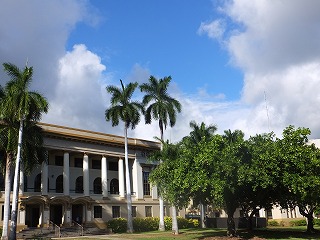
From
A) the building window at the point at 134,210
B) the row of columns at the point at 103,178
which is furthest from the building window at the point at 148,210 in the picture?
the building window at the point at 134,210

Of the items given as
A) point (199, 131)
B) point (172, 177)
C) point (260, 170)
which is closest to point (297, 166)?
point (260, 170)

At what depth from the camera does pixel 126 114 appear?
45.6 metres

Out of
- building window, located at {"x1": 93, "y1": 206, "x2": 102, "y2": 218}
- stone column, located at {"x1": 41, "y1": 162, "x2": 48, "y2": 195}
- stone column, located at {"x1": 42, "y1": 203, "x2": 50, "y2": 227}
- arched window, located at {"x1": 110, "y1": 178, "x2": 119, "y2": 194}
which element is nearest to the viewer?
stone column, located at {"x1": 42, "y1": 203, "x2": 50, "y2": 227}

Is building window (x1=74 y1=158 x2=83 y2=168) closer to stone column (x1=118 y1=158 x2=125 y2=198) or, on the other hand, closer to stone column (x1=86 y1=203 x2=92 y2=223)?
stone column (x1=118 y1=158 x2=125 y2=198)

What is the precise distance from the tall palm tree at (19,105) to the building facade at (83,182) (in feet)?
25.8

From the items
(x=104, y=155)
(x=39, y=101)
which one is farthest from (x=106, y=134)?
(x=39, y=101)

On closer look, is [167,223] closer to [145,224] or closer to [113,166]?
[145,224]

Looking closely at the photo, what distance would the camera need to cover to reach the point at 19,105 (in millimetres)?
32562

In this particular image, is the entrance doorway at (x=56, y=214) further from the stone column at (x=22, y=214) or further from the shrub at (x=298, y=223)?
the shrub at (x=298, y=223)

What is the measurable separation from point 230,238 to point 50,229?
2001 cm

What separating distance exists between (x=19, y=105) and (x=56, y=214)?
59.8ft

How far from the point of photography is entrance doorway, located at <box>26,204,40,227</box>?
43281mm

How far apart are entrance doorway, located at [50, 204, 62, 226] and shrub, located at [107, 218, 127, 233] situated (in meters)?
5.80

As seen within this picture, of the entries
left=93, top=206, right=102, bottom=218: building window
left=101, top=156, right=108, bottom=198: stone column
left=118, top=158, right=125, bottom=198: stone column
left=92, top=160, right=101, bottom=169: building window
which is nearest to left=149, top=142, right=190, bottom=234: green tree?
left=101, top=156, right=108, bottom=198: stone column
